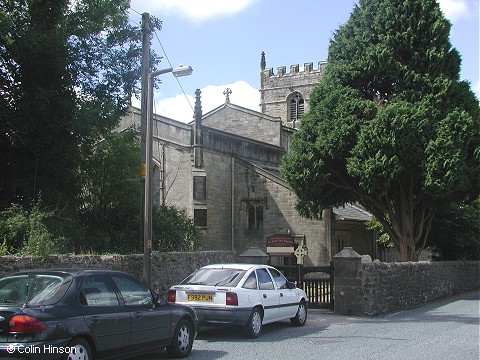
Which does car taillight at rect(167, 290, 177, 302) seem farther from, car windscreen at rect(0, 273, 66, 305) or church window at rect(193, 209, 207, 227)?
church window at rect(193, 209, 207, 227)

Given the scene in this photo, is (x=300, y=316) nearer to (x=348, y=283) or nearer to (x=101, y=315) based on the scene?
(x=348, y=283)

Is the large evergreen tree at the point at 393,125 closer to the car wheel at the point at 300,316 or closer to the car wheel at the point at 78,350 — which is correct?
the car wheel at the point at 300,316

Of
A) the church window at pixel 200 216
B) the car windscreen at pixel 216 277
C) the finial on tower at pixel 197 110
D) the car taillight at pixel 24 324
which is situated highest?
the finial on tower at pixel 197 110

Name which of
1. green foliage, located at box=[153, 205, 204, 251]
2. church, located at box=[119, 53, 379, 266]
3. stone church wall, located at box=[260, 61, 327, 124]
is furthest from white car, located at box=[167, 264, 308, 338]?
stone church wall, located at box=[260, 61, 327, 124]

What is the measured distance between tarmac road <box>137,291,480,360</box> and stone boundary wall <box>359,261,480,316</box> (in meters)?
0.78

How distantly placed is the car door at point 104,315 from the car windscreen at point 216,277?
366 cm

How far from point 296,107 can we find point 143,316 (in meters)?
53.9

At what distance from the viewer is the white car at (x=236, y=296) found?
1098 centimetres

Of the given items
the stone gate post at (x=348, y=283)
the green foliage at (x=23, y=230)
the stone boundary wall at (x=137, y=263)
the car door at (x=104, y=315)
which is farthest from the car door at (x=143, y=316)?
the stone gate post at (x=348, y=283)

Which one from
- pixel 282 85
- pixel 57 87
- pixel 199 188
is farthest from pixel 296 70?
pixel 57 87

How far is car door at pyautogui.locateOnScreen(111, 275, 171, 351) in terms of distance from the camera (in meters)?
8.21

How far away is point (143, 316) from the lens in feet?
27.5

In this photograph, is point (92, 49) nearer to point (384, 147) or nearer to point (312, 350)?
point (384, 147)

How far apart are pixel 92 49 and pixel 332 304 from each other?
11.2 m
